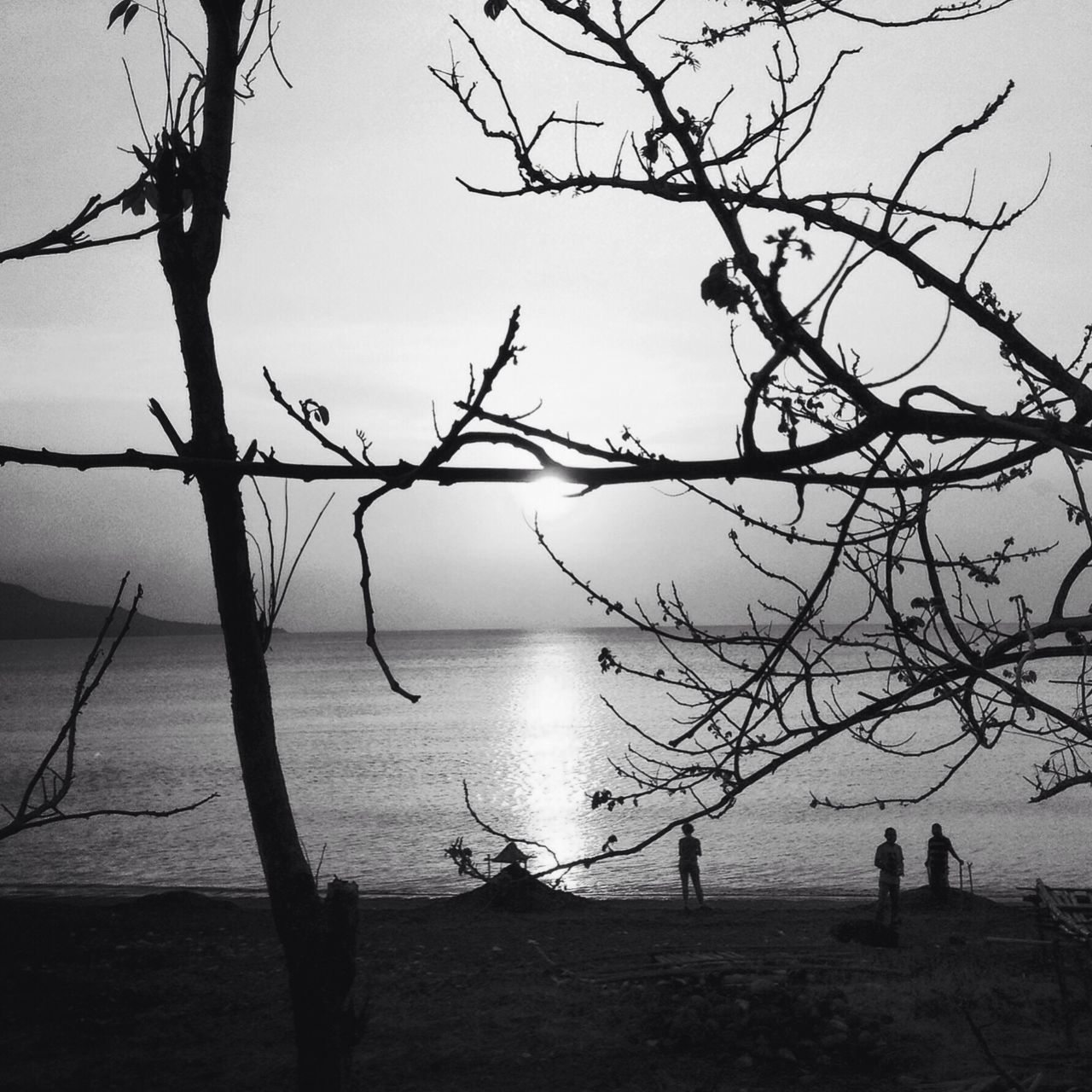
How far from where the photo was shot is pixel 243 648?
4.13 meters

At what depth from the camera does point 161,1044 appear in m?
11.8

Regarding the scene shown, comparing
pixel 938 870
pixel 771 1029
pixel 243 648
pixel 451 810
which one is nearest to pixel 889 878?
pixel 938 870

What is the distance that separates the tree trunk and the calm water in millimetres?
25498

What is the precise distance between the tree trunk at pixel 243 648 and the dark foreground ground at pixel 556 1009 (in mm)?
5354

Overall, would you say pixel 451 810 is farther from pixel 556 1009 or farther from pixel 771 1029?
pixel 771 1029

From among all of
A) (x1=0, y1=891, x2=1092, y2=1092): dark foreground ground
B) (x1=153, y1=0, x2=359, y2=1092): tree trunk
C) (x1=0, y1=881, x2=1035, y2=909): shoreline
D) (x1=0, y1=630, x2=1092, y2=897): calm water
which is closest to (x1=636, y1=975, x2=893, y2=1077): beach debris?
(x1=0, y1=891, x2=1092, y2=1092): dark foreground ground

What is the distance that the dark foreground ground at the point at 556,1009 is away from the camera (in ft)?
34.2

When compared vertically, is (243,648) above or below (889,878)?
above

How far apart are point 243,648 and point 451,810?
4368 cm

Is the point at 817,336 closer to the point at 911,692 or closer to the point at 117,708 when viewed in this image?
the point at 911,692

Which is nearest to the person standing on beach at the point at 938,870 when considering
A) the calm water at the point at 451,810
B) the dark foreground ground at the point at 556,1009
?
the dark foreground ground at the point at 556,1009

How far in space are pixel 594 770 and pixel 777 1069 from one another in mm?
55830

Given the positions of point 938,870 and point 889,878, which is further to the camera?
point 938,870

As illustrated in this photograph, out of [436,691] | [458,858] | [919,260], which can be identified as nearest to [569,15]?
[919,260]
